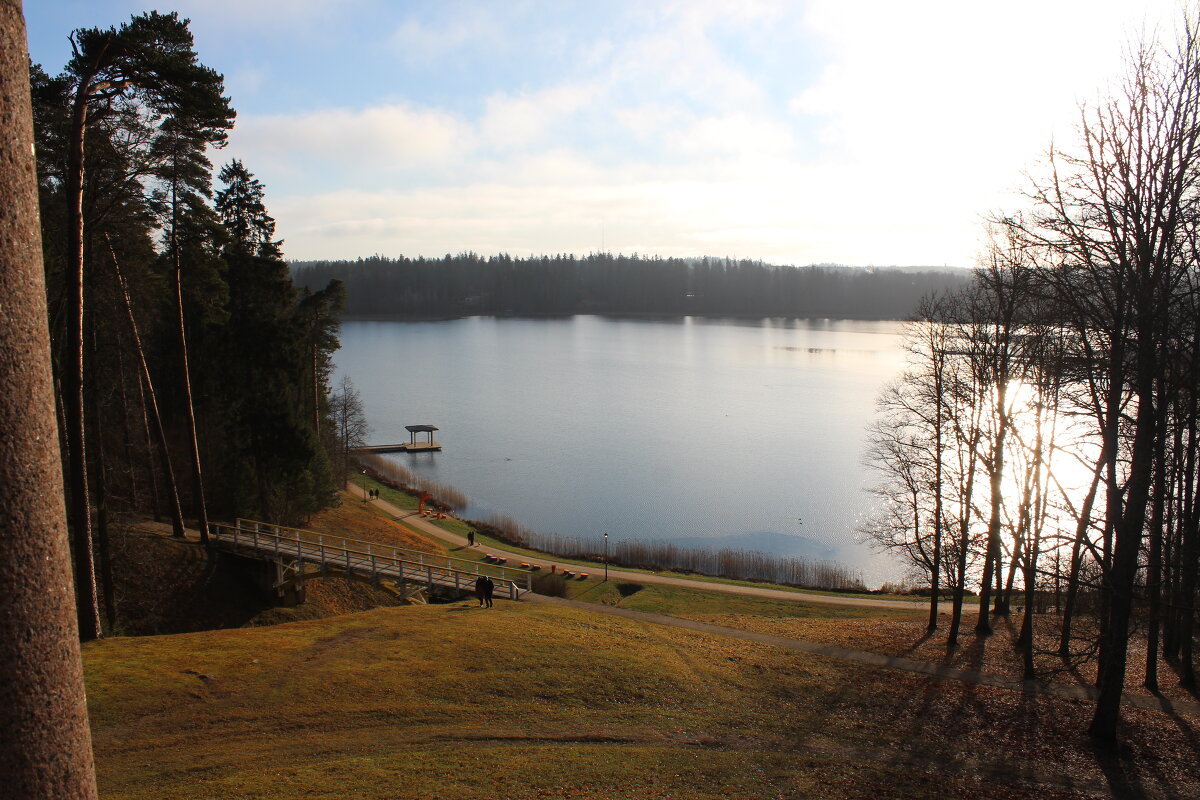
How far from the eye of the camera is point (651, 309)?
190250mm

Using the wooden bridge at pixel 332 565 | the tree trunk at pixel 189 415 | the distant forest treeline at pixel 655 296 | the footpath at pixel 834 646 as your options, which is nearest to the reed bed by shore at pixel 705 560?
the footpath at pixel 834 646

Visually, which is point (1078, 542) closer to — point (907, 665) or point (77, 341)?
point (907, 665)

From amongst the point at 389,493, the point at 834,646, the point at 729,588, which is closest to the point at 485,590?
the point at 834,646

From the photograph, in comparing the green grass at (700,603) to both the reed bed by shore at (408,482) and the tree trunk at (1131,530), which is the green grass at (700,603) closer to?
the tree trunk at (1131,530)

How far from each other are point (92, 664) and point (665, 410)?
180ft

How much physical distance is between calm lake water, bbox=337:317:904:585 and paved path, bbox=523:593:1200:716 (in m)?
12.8

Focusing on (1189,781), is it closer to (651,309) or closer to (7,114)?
(7,114)

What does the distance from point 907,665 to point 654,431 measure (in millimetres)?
42009

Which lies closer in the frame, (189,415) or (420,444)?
(189,415)

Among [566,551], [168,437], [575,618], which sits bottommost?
[566,551]

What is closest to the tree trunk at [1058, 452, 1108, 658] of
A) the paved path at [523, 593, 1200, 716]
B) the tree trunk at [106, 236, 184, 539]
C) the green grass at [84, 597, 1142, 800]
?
the paved path at [523, 593, 1200, 716]

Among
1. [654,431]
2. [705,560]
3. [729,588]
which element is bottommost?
[705,560]

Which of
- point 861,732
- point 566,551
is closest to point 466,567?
point 566,551

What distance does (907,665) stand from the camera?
52.7ft
